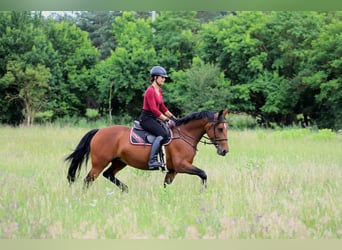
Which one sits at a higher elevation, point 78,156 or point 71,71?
point 78,156

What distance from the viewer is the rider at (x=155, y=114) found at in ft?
19.3

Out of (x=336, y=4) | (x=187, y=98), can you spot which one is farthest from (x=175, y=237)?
(x=187, y=98)

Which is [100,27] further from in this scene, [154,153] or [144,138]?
[154,153]

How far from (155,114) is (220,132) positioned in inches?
31.3

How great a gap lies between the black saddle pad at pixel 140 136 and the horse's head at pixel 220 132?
20.6 inches

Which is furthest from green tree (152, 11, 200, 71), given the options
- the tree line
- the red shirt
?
the red shirt

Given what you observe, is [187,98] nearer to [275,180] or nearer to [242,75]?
[242,75]

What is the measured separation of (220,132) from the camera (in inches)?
237

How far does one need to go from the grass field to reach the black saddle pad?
21.4 inches

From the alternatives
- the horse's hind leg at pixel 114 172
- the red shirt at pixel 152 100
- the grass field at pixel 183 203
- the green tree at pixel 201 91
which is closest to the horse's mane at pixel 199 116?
the red shirt at pixel 152 100

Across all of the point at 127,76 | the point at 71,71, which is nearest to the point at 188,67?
the point at 127,76

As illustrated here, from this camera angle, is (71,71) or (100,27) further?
(100,27)

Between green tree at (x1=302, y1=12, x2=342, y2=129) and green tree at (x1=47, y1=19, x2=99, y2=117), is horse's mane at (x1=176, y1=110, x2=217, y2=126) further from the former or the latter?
green tree at (x1=47, y1=19, x2=99, y2=117)

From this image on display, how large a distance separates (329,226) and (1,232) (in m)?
2.88
